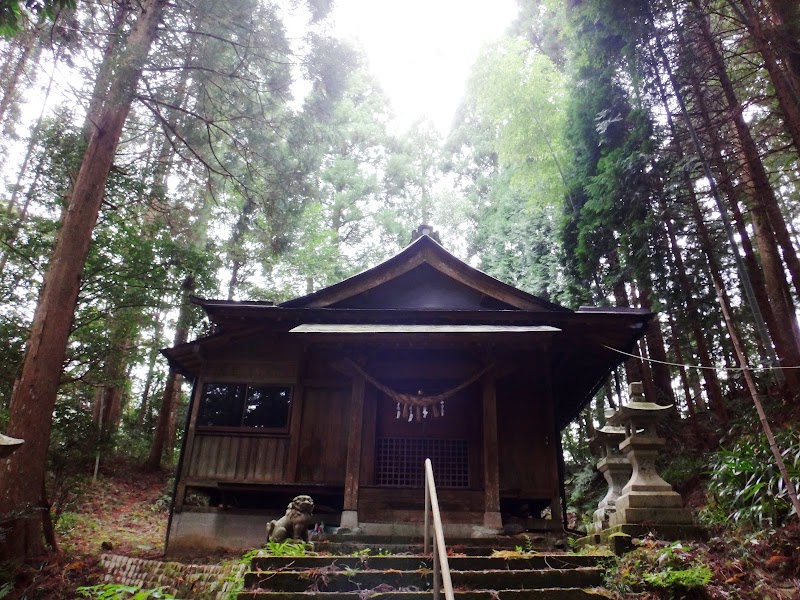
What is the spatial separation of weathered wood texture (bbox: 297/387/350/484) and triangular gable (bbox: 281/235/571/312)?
5.71 ft

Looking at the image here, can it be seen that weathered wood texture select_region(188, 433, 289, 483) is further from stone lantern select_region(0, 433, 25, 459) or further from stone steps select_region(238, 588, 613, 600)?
stone steps select_region(238, 588, 613, 600)

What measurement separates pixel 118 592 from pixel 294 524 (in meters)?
2.28

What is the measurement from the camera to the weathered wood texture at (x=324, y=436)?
916 cm

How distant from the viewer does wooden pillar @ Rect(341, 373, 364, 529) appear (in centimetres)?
801

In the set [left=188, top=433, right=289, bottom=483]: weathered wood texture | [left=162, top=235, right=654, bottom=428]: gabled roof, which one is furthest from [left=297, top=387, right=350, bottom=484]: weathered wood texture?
[left=162, top=235, right=654, bottom=428]: gabled roof

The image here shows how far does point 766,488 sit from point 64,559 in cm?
1016

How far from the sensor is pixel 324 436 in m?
9.44

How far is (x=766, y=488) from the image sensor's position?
6.88 m

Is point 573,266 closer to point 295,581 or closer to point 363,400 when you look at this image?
point 363,400

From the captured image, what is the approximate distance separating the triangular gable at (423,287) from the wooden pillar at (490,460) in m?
1.91

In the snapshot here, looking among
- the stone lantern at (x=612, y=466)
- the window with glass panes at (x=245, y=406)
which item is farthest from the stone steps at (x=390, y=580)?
the window with glass panes at (x=245, y=406)

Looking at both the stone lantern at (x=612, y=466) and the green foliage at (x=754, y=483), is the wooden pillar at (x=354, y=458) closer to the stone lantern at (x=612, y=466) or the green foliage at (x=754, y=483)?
the stone lantern at (x=612, y=466)

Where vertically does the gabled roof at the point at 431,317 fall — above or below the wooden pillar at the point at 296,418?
above

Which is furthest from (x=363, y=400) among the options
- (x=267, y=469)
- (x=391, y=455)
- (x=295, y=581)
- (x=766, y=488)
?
(x=766, y=488)
